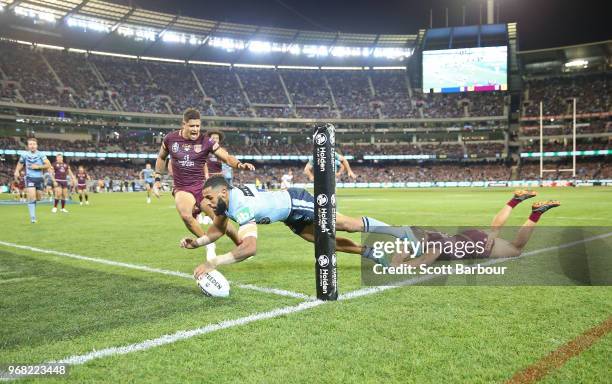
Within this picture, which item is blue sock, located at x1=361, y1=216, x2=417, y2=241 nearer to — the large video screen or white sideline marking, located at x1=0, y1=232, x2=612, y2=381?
white sideline marking, located at x1=0, y1=232, x2=612, y2=381

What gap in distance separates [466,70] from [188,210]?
2275 inches

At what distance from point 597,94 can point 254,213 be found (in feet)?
263

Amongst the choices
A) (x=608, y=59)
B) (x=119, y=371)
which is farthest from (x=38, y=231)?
(x=608, y=59)

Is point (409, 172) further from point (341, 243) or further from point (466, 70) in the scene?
point (341, 243)

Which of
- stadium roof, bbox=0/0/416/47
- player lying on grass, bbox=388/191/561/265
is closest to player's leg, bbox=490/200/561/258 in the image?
player lying on grass, bbox=388/191/561/265

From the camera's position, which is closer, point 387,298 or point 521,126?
point 387,298

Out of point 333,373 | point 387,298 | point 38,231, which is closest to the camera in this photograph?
point 333,373

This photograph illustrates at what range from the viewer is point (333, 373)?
2.86 meters

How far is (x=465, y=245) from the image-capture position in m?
6.21

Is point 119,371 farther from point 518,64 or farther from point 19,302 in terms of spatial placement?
point 518,64

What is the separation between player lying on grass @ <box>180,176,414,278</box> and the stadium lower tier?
5223 centimetres

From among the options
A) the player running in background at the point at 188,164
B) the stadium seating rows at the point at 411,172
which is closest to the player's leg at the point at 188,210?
the player running in background at the point at 188,164

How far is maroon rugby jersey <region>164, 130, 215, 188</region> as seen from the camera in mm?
7113

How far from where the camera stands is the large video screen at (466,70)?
5684 centimetres
